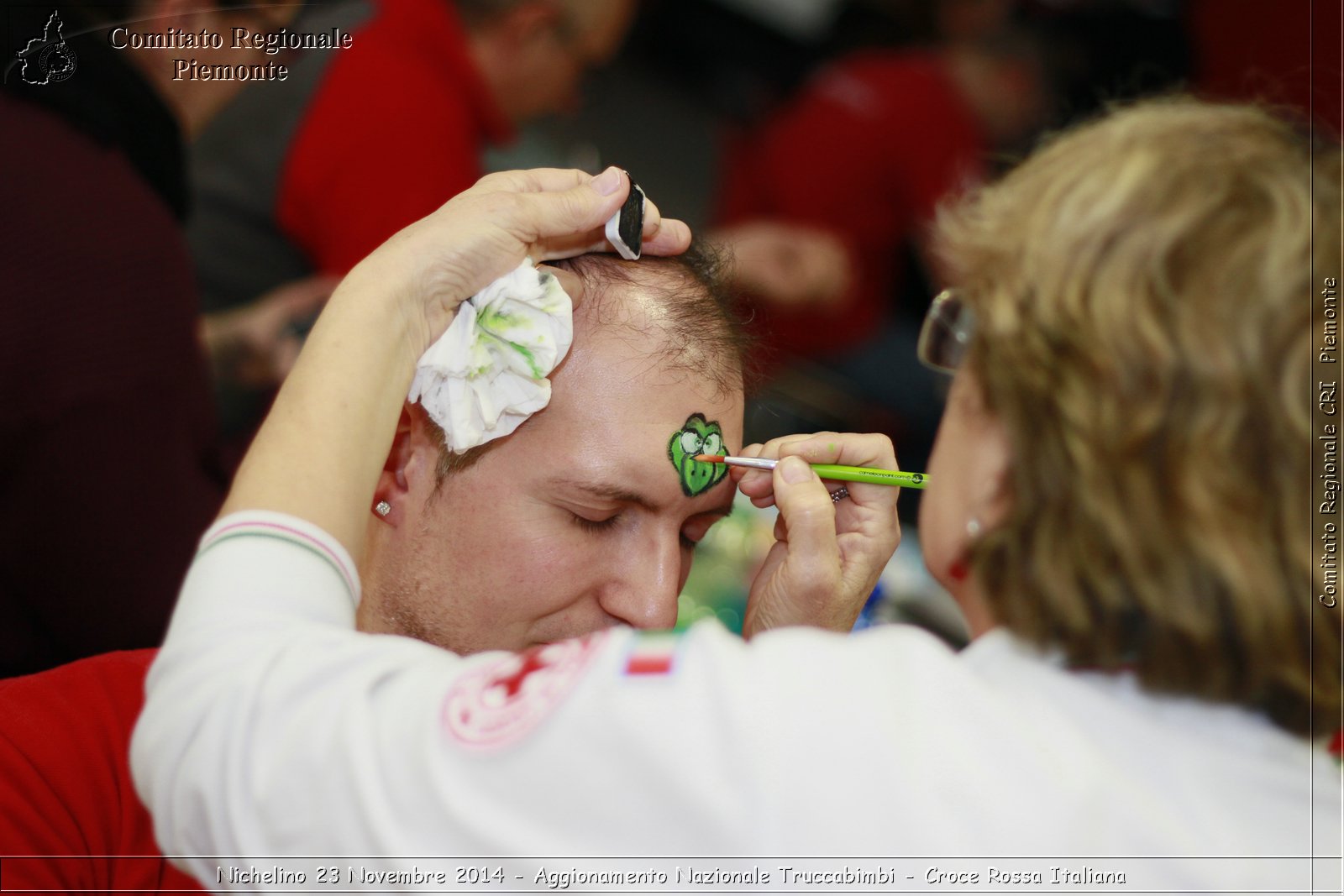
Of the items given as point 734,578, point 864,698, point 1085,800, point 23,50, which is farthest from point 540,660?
point 734,578

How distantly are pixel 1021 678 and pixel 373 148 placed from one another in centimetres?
159

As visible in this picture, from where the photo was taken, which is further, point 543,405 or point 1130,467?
point 543,405

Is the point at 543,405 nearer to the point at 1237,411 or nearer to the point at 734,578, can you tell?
the point at 1237,411

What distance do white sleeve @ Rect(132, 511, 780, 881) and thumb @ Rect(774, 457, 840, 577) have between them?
0.38 metres

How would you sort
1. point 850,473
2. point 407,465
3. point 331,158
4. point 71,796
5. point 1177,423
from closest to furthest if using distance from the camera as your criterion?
point 1177,423 → point 71,796 → point 850,473 → point 407,465 → point 331,158

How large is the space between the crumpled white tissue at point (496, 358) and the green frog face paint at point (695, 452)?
15 centimetres

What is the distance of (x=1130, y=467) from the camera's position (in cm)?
71

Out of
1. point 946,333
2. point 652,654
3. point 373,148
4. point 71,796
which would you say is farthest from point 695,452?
point 373,148

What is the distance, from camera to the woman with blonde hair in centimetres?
68

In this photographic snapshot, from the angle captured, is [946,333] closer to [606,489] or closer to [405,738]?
[606,489]

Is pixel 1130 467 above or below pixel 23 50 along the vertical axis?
below

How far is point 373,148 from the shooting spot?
6.49 feet

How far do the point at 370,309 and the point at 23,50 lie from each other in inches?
29.8

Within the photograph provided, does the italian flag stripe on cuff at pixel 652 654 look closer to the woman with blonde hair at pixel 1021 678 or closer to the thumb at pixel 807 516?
the woman with blonde hair at pixel 1021 678
